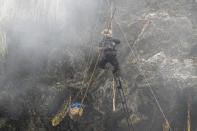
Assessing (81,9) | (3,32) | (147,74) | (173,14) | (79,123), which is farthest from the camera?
(81,9)

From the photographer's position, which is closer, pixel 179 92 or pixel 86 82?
pixel 179 92

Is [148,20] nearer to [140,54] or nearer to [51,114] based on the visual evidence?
[140,54]

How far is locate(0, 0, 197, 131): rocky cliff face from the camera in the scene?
6539 millimetres

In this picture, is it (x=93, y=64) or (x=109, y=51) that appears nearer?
(x=109, y=51)

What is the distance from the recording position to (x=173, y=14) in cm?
855

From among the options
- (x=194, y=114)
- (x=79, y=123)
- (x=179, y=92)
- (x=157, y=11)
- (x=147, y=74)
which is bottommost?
(x=79, y=123)

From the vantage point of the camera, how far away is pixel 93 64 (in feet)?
27.0

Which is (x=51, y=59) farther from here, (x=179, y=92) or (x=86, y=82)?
(x=179, y=92)

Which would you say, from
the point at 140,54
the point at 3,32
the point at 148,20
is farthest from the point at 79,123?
the point at 3,32

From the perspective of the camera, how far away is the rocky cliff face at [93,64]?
654 cm

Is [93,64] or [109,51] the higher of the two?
[109,51]

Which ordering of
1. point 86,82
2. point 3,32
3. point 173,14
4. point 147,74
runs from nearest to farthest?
point 147,74 → point 86,82 → point 173,14 → point 3,32

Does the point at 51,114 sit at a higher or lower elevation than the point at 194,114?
lower

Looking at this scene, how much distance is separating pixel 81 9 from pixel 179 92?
769 centimetres
